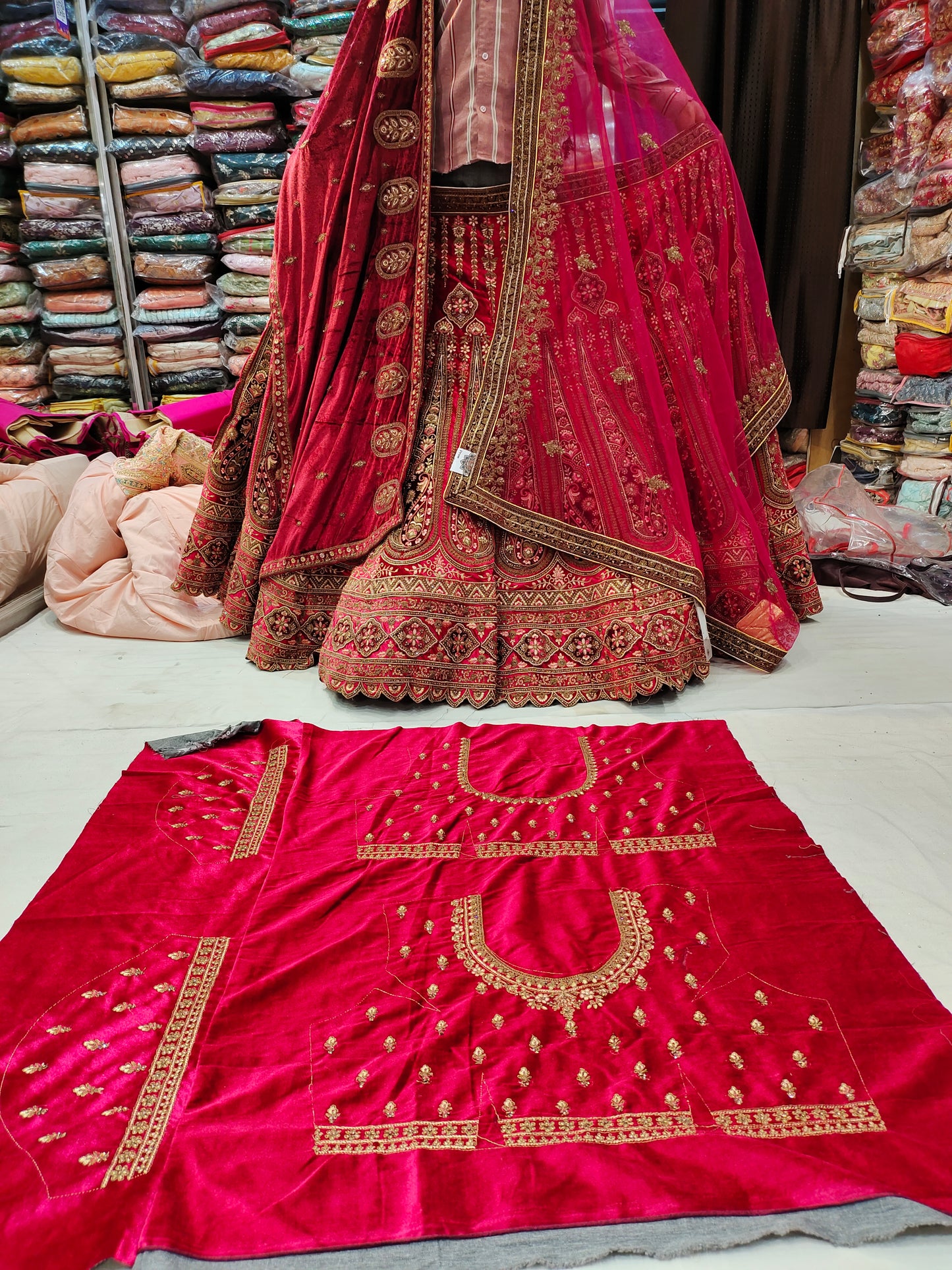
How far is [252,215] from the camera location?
4098 millimetres

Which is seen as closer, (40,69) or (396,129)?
(396,129)

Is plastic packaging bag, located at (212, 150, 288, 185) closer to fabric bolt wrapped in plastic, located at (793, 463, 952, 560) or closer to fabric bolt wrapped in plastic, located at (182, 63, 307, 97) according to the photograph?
fabric bolt wrapped in plastic, located at (182, 63, 307, 97)

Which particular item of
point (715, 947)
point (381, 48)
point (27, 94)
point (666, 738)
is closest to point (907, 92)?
point (381, 48)

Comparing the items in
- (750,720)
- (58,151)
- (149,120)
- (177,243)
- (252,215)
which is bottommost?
(750,720)

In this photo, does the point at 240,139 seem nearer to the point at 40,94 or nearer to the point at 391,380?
the point at 40,94

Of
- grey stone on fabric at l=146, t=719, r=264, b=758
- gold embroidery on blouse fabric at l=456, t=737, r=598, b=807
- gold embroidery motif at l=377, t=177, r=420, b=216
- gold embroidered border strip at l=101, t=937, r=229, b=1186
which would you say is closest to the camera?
gold embroidered border strip at l=101, t=937, r=229, b=1186

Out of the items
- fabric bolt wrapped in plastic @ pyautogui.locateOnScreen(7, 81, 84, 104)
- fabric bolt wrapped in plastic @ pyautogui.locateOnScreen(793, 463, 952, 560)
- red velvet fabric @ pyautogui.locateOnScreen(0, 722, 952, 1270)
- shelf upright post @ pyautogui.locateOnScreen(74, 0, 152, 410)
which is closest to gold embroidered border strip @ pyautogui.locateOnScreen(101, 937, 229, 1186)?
red velvet fabric @ pyautogui.locateOnScreen(0, 722, 952, 1270)

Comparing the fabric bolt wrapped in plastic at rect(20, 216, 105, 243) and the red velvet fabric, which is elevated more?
the fabric bolt wrapped in plastic at rect(20, 216, 105, 243)

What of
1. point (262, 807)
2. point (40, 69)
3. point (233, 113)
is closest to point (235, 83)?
point (233, 113)

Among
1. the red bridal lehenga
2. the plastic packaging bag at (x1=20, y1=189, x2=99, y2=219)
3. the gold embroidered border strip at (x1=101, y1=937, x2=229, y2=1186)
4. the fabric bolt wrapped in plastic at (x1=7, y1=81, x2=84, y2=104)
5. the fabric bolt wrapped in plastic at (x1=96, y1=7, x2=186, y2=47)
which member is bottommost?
the gold embroidered border strip at (x1=101, y1=937, x2=229, y2=1186)

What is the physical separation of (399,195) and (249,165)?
220 cm

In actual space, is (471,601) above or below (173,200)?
below

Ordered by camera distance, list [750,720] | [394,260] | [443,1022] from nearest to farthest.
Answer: [443,1022] → [750,720] → [394,260]

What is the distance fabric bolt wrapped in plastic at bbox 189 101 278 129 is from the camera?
3959 mm
